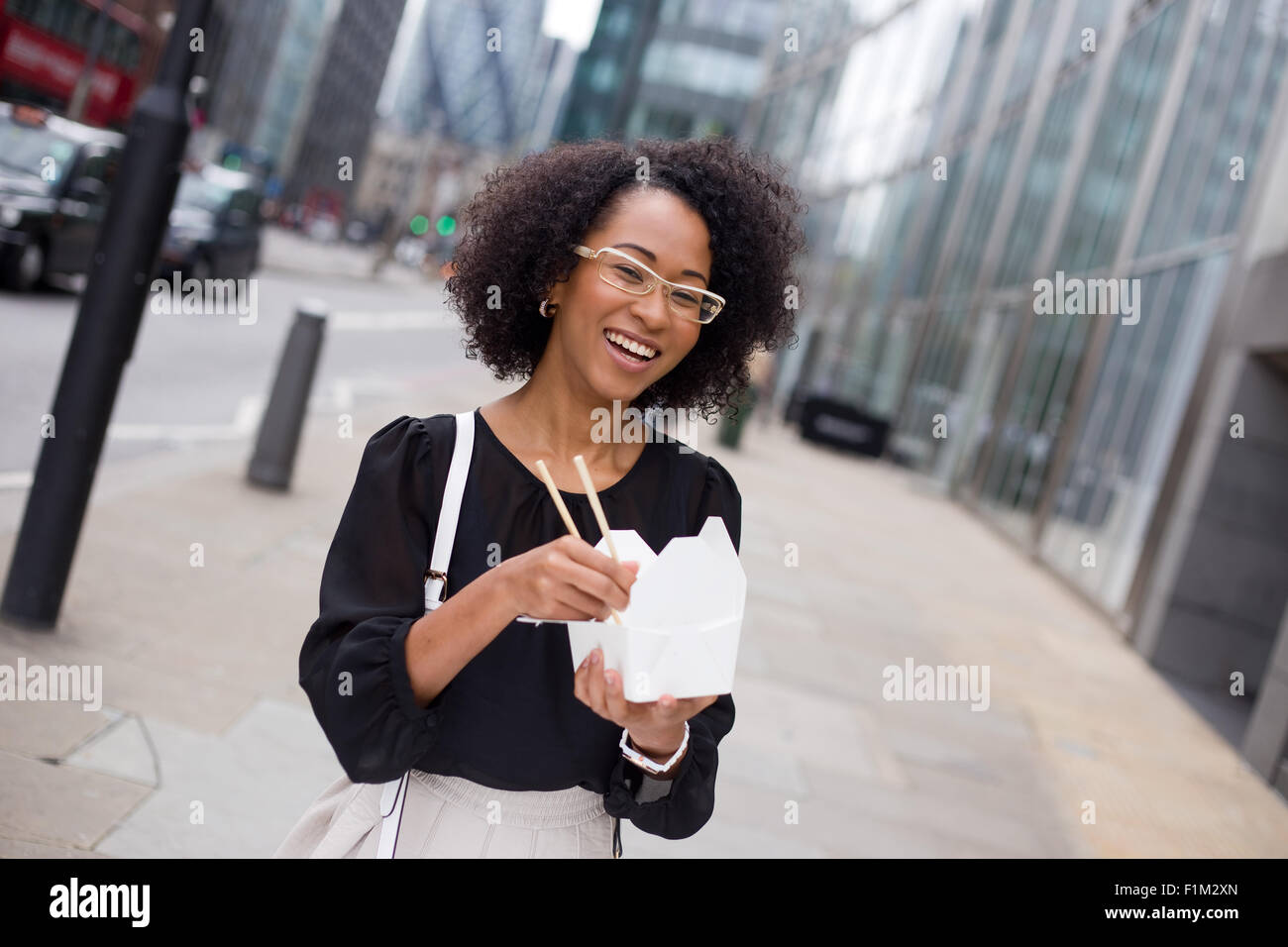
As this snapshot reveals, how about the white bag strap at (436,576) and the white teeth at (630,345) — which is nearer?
the white bag strap at (436,576)

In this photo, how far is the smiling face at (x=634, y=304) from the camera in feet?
6.14

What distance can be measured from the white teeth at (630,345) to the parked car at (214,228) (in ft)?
54.7

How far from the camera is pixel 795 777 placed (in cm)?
527

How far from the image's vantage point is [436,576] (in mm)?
1732

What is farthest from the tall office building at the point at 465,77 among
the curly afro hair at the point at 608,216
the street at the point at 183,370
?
the curly afro hair at the point at 608,216

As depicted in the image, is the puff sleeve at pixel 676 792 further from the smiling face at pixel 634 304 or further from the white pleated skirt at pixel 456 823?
the smiling face at pixel 634 304

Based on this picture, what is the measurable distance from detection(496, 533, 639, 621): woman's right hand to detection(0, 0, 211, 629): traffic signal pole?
362 centimetres

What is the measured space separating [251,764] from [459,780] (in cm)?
250

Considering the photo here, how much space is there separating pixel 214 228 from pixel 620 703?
18708 millimetres

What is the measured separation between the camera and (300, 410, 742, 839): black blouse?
1.67m

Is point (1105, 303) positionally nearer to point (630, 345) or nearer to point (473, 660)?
point (630, 345)

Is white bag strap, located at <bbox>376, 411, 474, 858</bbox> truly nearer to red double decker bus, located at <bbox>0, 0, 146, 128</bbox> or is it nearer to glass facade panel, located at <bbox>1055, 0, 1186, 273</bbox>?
glass facade panel, located at <bbox>1055, 0, 1186, 273</bbox>

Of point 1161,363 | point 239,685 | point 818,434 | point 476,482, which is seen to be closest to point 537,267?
point 476,482

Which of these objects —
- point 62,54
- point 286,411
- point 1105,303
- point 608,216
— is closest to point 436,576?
point 608,216
